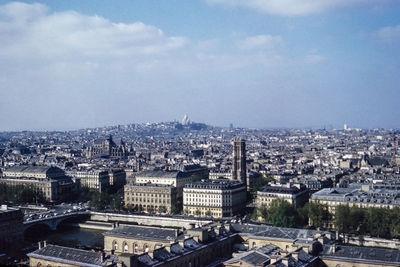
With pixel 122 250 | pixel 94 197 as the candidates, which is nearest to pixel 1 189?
pixel 94 197

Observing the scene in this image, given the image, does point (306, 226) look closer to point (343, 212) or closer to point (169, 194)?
point (343, 212)

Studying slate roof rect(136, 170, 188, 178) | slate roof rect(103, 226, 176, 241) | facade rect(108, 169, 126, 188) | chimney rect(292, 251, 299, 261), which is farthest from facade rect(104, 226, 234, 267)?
facade rect(108, 169, 126, 188)

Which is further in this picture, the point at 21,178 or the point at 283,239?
the point at 21,178

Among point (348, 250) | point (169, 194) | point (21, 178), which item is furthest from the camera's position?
point (21, 178)

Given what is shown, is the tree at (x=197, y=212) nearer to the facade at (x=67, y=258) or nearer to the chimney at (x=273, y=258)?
the facade at (x=67, y=258)

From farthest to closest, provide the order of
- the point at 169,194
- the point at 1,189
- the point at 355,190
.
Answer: the point at 1,189, the point at 169,194, the point at 355,190

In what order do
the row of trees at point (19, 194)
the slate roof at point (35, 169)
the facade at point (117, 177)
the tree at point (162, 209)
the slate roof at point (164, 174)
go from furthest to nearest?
the facade at point (117, 177), the slate roof at point (35, 169), the slate roof at point (164, 174), the row of trees at point (19, 194), the tree at point (162, 209)

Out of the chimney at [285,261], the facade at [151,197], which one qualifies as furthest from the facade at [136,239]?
the facade at [151,197]
